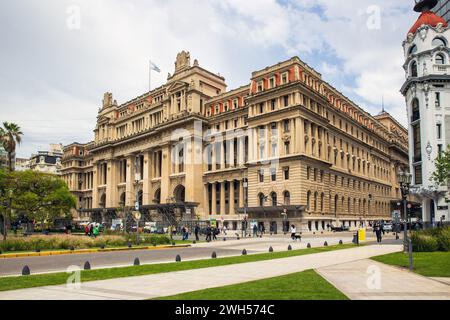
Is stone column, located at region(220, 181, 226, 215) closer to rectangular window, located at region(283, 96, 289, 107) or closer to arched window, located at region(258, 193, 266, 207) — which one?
arched window, located at region(258, 193, 266, 207)

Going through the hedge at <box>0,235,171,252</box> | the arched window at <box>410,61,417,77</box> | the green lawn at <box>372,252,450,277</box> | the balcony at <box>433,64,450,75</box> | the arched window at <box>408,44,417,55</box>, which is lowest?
the hedge at <box>0,235,171,252</box>

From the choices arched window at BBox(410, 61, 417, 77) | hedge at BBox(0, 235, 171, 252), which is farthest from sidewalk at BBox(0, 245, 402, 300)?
arched window at BBox(410, 61, 417, 77)

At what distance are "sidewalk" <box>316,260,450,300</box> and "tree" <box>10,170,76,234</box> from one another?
57.2 metres

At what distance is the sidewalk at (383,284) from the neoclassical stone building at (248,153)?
35890mm

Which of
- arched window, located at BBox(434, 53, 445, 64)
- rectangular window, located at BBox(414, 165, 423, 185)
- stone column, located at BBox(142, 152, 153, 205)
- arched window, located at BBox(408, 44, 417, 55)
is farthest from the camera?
stone column, located at BBox(142, 152, 153, 205)

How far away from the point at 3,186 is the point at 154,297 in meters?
60.0

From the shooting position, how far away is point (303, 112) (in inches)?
2618

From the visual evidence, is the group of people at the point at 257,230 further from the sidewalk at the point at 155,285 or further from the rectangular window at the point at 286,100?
the sidewalk at the point at 155,285

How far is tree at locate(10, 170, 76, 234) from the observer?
6288cm

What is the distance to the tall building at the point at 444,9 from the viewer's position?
67875 mm

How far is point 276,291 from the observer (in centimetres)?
1179

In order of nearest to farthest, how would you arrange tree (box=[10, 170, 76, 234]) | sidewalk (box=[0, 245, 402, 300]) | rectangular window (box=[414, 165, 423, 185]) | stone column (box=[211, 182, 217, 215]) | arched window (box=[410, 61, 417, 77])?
1. sidewalk (box=[0, 245, 402, 300])
2. rectangular window (box=[414, 165, 423, 185])
3. arched window (box=[410, 61, 417, 77])
4. tree (box=[10, 170, 76, 234])
5. stone column (box=[211, 182, 217, 215])

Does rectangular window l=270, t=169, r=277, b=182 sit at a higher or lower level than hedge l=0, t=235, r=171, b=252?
higher

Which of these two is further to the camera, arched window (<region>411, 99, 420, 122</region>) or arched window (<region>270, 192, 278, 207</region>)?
arched window (<region>270, 192, 278, 207</region>)
